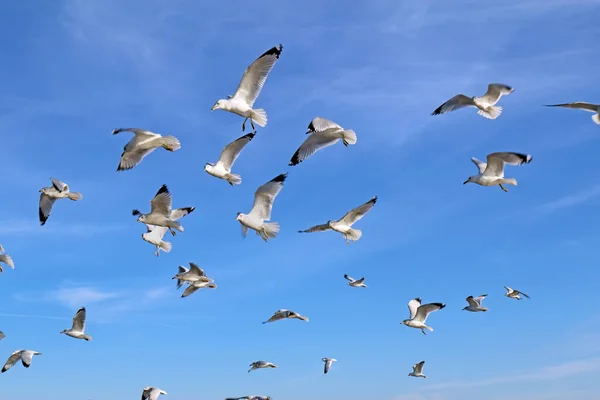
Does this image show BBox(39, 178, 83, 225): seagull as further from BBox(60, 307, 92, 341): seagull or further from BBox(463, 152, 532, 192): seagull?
BBox(463, 152, 532, 192): seagull

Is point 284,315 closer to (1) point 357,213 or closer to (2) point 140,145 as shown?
(1) point 357,213

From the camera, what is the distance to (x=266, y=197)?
60.9 ft

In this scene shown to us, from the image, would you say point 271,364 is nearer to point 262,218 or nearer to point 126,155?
point 262,218

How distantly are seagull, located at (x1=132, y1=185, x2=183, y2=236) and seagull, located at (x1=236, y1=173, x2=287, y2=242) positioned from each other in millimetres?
1621

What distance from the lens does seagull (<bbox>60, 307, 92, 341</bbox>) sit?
862 inches

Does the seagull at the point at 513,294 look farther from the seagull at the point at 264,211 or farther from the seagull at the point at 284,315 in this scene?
the seagull at the point at 264,211

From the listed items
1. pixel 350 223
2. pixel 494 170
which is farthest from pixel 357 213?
pixel 494 170

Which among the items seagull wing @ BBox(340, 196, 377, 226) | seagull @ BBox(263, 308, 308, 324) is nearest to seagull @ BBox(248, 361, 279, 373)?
seagull @ BBox(263, 308, 308, 324)

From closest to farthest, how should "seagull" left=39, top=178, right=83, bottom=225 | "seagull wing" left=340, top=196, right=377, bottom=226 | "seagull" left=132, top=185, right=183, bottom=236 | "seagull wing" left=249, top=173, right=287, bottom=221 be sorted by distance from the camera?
1. "seagull" left=132, top=185, right=183, bottom=236
2. "seagull wing" left=249, top=173, right=287, bottom=221
3. "seagull wing" left=340, top=196, right=377, bottom=226
4. "seagull" left=39, top=178, right=83, bottom=225

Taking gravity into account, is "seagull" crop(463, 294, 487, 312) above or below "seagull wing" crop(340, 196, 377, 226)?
below

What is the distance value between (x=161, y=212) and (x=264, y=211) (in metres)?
2.48

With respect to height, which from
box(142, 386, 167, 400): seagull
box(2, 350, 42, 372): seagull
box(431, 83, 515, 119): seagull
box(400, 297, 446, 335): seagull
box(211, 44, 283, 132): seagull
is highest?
box(431, 83, 515, 119): seagull

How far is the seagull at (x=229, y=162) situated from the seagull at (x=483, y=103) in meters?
4.73

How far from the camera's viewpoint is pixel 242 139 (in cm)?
1783
